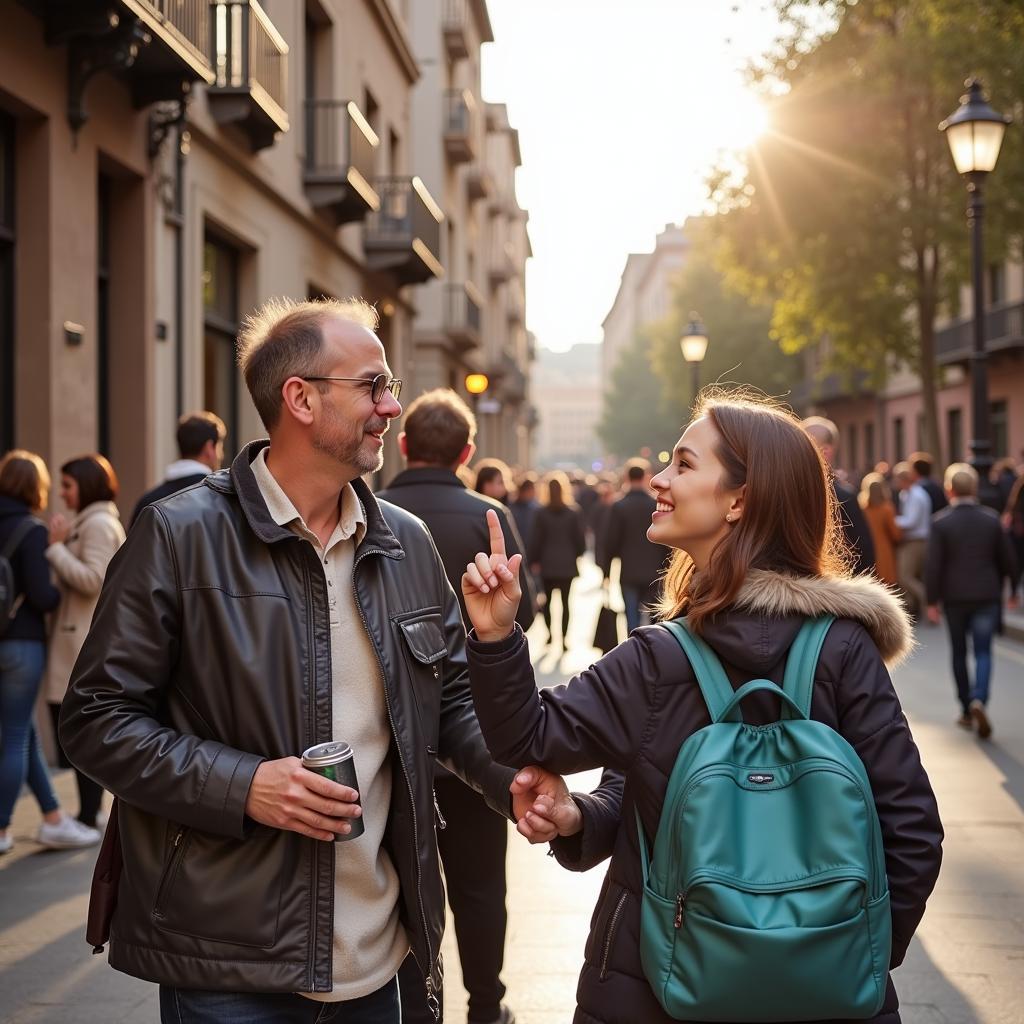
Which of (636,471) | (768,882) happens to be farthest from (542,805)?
(636,471)

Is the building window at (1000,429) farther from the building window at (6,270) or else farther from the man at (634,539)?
the building window at (6,270)

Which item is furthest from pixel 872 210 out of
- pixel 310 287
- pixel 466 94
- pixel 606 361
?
pixel 606 361

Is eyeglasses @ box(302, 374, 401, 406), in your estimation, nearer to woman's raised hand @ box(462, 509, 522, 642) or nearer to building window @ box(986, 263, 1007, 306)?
woman's raised hand @ box(462, 509, 522, 642)

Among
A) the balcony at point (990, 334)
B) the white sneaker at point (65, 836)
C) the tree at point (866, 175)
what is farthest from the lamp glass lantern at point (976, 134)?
the balcony at point (990, 334)

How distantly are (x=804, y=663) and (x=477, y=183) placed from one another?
106ft

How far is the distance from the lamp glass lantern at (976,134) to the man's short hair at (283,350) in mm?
11597

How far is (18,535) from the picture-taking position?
6516mm

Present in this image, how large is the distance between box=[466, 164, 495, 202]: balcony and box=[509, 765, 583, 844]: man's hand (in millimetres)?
31714

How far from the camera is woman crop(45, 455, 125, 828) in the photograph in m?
6.69

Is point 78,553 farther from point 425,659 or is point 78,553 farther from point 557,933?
point 425,659

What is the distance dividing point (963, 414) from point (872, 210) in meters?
13.9

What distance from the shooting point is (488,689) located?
7.54 feet

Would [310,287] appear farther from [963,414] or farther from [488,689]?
[963,414]

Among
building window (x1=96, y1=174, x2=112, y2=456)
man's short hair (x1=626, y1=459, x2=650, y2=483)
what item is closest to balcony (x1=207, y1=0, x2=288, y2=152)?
building window (x1=96, y1=174, x2=112, y2=456)
